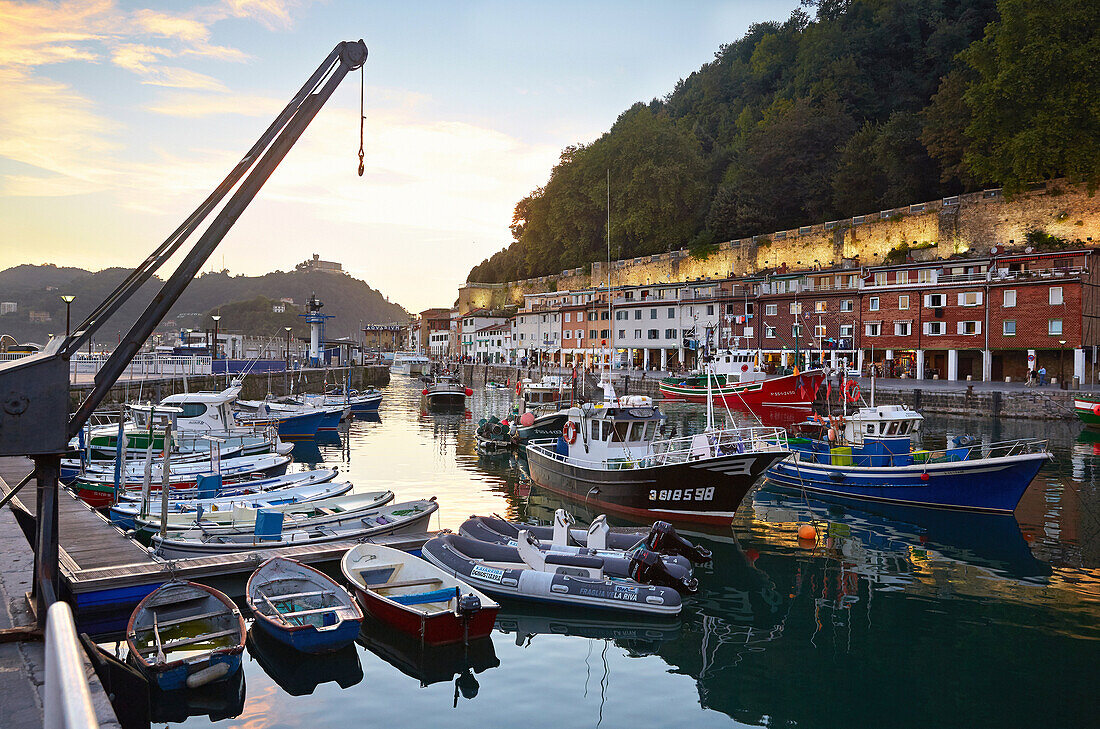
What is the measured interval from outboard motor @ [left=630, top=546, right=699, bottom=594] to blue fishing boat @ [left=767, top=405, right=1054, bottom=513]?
25.8 ft

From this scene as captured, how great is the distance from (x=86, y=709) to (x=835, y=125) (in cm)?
9175

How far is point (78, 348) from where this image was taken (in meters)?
8.51

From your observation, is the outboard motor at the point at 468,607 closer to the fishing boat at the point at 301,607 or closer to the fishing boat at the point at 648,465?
the fishing boat at the point at 301,607

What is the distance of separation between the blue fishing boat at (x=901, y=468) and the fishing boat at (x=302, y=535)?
1187 centimetres

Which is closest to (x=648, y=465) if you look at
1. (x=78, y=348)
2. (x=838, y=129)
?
(x=78, y=348)

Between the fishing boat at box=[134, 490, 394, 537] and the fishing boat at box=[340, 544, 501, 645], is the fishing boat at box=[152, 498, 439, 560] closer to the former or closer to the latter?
the fishing boat at box=[134, 490, 394, 537]

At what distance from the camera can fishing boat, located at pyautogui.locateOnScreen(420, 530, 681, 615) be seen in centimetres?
1466

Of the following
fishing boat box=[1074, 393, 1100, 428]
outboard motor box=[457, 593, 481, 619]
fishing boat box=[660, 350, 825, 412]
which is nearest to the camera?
outboard motor box=[457, 593, 481, 619]

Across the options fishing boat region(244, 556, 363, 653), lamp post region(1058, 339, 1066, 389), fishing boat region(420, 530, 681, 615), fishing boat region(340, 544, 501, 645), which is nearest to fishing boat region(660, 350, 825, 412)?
lamp post region(1058, 339, 1066, 389)

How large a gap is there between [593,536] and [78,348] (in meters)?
11.6

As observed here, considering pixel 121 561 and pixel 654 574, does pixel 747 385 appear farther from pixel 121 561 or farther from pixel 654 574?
pixel 121 561

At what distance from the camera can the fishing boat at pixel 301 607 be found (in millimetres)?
12273

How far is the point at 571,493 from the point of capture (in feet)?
85.9

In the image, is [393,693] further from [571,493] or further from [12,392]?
[571,493]
